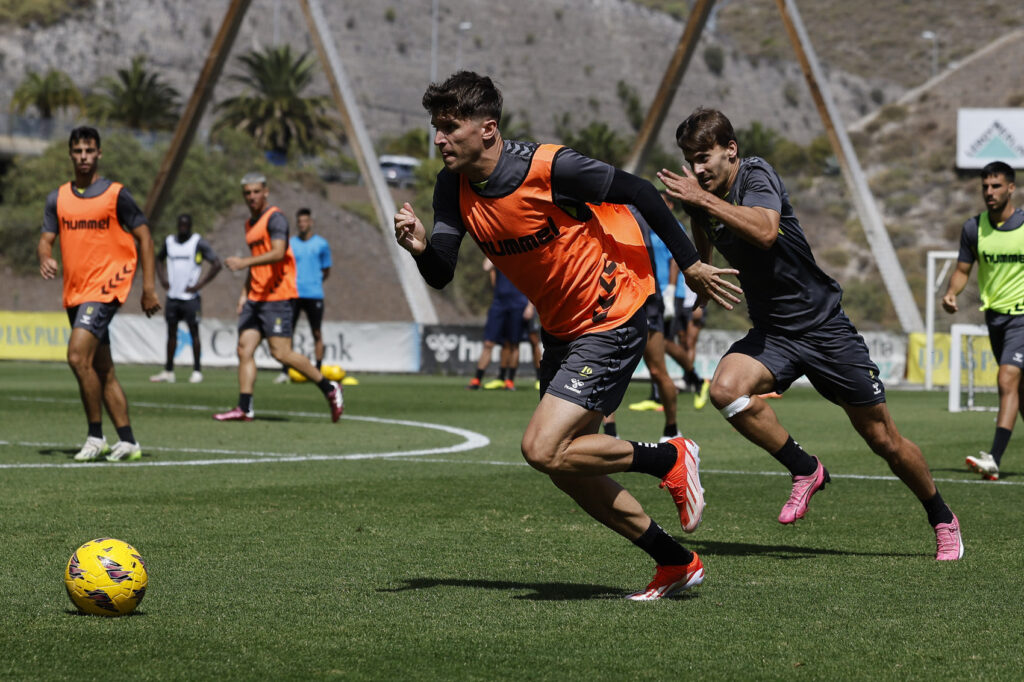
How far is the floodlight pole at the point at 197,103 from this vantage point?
3091cm

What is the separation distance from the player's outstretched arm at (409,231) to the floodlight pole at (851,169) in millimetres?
23937

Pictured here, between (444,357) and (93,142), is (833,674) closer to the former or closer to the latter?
(93,142)

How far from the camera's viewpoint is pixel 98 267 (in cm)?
990

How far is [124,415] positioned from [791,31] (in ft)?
75.0

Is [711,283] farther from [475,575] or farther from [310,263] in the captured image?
[310,263]

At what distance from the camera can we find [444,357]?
26.3 meters

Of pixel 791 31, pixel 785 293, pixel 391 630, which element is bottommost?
pixel 391 630

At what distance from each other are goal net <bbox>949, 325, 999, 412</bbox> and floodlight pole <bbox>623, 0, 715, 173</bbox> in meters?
8.69

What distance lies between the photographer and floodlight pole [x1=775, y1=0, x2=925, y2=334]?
28609 millimetres

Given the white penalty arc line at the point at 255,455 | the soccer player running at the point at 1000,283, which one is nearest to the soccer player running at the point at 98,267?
the white penalty arc line at the point at 255,455

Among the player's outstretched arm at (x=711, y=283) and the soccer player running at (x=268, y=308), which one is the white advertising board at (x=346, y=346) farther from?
the player's outstretched arm at (x=711, y=283)

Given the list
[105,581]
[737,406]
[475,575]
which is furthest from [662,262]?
[105,581]

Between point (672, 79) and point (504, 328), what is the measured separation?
10395 millimetres

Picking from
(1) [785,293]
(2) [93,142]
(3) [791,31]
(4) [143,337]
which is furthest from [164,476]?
(3) [791,31]
